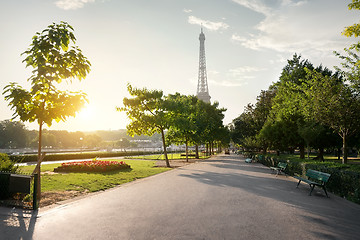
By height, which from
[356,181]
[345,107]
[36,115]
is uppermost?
[345,107]

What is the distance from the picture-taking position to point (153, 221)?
20.3 feet

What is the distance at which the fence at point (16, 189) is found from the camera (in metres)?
7.75

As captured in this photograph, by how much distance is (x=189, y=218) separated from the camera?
6449mm

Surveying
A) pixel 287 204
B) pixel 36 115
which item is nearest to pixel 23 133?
pixel 36 115

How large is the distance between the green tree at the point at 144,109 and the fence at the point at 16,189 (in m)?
15.1

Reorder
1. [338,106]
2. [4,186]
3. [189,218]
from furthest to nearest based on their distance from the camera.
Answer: [338,106] → [4,186] → [189,218]

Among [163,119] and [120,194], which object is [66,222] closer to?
[120,194]

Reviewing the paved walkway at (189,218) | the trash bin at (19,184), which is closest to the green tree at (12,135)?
the trash bin at (19,184)

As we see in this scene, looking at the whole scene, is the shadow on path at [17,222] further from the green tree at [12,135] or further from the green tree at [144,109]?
the green tree at [12,135]

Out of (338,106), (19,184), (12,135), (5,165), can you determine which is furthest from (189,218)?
(12,135)

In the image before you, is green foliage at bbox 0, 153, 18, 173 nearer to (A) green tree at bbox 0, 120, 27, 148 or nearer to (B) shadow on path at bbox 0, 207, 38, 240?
(B) shadow on path at bbox 0, 207, 38, 240

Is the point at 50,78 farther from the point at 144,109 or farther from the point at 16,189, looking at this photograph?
the point at 144,109

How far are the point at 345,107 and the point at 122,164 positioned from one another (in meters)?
16.7

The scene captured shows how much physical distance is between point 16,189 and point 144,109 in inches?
631
